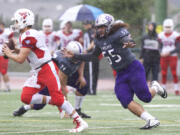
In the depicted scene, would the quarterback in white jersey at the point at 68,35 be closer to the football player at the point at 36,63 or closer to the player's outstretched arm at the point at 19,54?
the football player at the point at 36,63

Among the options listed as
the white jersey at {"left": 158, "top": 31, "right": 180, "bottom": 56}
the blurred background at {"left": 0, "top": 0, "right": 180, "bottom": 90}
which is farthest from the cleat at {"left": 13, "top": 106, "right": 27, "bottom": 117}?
the blurred background at {"left": 0, "top": 0, "right": 180, "bottom": 90}

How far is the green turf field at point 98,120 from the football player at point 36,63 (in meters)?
0.34

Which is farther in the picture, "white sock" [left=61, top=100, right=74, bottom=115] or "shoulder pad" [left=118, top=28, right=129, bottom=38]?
"shoulder pad" [left=118, top=28, right=129, bottom=38]

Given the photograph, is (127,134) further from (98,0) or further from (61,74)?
(98,0)

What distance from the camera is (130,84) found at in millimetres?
Result: 8812

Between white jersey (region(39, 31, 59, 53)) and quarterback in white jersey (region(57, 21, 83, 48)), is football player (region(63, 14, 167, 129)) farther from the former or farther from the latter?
white jersey (region(39, 31, 59, 53))

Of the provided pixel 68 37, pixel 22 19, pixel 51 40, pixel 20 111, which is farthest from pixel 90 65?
pixel 22 19

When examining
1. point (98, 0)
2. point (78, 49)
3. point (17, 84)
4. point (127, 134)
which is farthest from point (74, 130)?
point (98, 0)

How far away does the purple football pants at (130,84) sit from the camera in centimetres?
872

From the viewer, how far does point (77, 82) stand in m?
10.3

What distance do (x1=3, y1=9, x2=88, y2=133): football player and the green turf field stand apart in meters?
0.34

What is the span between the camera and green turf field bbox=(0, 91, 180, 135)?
821cm

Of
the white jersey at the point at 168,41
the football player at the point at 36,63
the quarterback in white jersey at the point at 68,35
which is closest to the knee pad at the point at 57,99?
the football player at the point at 36,63

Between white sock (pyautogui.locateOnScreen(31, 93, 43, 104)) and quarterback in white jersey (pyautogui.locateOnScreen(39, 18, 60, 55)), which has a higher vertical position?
quarterback in white jersey (pyautogui.locateOnScreen(39, 18, 60, 55))
